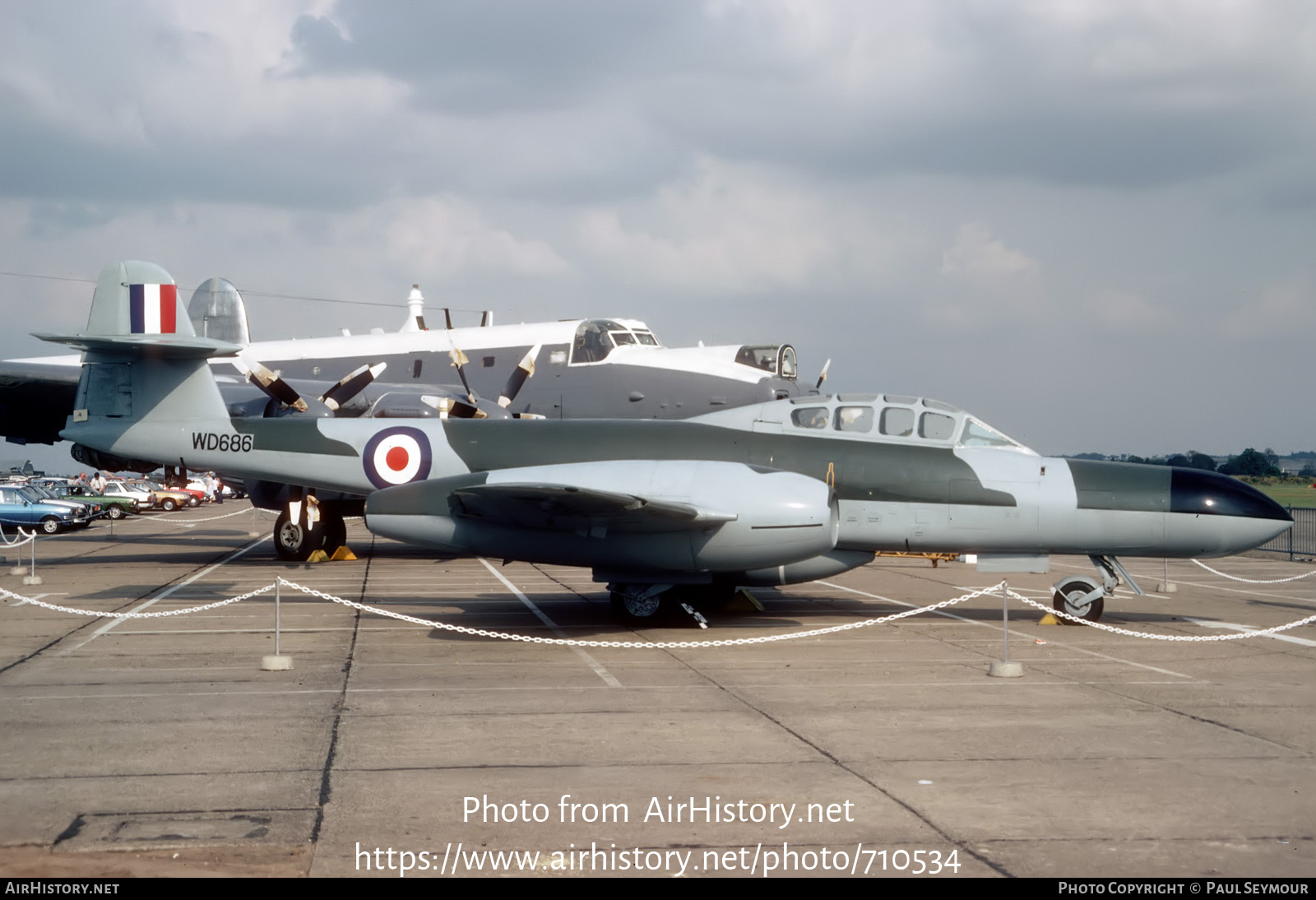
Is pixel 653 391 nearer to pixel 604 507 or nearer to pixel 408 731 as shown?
pixel 604 507

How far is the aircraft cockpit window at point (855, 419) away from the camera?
15.0 metres

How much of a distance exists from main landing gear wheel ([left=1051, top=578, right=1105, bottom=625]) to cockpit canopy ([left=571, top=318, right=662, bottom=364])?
14.9 meters

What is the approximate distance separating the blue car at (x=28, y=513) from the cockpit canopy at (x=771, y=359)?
24.3m

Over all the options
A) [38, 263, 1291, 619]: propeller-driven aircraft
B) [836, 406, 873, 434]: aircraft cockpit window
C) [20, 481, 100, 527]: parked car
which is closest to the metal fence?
[38, 263, 1291, 619]: propeller-driven aircraft

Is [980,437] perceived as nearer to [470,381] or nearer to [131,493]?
[470,381]

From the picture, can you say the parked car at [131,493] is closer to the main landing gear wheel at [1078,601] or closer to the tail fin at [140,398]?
the tail fin at [140,398]

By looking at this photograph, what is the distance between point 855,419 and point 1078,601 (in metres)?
3.78

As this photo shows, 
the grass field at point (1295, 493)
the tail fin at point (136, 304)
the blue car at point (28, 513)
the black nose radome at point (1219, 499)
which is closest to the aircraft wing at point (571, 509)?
the black nose radome at point (1219, 499)

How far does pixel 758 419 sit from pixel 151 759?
937 cm

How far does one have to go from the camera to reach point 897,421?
14938 mm

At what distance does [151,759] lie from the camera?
25.5 feet

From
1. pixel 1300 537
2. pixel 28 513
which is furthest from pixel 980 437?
pixel 28 513

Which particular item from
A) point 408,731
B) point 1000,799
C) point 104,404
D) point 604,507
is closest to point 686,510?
point 604,507

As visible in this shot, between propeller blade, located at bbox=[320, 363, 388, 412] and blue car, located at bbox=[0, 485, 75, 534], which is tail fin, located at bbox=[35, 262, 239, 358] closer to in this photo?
propeller blade, located at bbox=[320, 363, 388, 412]
